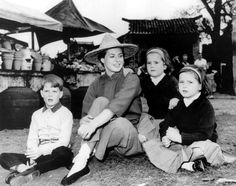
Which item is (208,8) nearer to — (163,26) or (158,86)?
(163,26)

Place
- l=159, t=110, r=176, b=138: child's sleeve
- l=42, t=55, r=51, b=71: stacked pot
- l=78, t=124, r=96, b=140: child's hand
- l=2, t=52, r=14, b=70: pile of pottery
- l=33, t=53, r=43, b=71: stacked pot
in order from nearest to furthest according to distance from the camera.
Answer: l=78, t=124, r=96, b=140: child's hand, l=159, t=110, r=176, b=138: child's sleeve, l=2, t=52, r=14, b=70: pile of pottery, l=33, t=53, r=43, b=71: stacked pot, l=42, t=55, r=51, b=71: stacked pot

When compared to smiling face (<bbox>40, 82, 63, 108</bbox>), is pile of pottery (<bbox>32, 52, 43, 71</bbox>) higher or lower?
higher

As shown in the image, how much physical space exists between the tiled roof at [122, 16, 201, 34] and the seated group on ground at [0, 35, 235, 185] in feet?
50.4

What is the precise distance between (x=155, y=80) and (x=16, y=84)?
3.73 meters

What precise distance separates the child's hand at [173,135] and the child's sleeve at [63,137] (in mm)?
940

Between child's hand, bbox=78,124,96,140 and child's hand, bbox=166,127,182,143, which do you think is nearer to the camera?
child's hand, bbox=78,124,96,140

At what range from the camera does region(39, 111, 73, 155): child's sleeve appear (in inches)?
119

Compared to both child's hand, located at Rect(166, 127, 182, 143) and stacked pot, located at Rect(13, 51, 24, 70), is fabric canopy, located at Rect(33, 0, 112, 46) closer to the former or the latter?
stacked pot, located at Rect(13, 51, 24, 70)

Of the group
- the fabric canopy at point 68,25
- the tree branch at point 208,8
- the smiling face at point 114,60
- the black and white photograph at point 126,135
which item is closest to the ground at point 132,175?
the black and white photograph at point 126,135

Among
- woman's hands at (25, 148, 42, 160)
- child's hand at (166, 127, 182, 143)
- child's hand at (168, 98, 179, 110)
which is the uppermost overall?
child's hand at (168, 98, 179, 110)

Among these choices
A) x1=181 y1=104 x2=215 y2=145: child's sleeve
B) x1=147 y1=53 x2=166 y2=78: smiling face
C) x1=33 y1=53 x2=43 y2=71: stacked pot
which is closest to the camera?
x1=181 y1=104 x2=215 y2=145: child's sleeve

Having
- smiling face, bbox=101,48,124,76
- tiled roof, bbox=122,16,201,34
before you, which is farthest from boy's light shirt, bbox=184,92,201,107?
tiled roof, bbox=122,16,201,34

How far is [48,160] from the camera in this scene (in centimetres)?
291

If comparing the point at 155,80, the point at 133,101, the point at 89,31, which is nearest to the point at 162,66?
the point at 155,80
